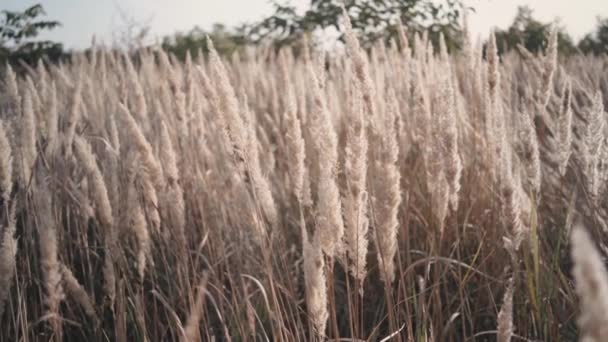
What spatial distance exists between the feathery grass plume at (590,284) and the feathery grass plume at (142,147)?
4.24 feet

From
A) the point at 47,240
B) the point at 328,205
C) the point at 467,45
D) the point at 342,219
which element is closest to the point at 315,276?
the point at 328,205

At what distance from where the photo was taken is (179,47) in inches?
486

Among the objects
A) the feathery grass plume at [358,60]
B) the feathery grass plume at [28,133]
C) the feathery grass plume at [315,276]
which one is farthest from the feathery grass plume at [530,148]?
the feathery grass plume at [28,133]

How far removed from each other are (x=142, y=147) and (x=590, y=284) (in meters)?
1.35

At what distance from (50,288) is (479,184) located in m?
1.81

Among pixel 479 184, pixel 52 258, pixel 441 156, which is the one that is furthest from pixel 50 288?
pixel 479 184

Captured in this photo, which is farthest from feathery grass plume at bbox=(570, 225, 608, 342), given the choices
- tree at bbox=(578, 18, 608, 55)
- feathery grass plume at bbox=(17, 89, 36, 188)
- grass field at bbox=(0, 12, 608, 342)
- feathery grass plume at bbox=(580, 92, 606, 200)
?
tree at bbox=(578, 18, 608, 55)

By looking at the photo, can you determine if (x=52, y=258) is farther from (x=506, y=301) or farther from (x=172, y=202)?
(x=506, y=301)

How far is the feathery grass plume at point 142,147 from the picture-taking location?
1.54 m

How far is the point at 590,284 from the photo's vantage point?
389 mm

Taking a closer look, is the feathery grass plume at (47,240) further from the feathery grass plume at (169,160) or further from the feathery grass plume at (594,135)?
the feathery grass plume at (594,135)

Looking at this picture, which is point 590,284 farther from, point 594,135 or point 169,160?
point 169,160

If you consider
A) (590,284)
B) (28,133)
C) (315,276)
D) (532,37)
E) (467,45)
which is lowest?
(315,276)

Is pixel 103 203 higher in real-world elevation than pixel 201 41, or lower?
lower
